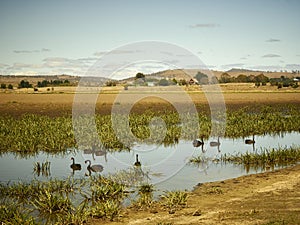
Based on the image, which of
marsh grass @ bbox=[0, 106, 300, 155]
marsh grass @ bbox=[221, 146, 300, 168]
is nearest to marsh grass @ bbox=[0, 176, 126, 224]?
marsh grass @ bbox=[221, 146, 300, 168]

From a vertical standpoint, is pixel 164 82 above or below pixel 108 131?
above

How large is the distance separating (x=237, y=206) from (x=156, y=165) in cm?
585

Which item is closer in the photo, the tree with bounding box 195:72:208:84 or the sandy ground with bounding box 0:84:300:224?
the sandy ground with bounding box 0:84:300:224

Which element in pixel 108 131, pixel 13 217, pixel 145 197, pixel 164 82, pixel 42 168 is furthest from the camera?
pixel 164 82

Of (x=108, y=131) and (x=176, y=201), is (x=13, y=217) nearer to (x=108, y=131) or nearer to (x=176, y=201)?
(x=176, y=201)

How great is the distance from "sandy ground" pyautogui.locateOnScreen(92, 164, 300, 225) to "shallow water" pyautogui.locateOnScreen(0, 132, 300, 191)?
1.23m

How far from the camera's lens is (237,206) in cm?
897

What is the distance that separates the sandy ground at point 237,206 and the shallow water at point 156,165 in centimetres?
123

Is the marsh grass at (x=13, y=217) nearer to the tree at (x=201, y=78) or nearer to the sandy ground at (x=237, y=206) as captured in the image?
the sandy ground at (x=237, y=206)

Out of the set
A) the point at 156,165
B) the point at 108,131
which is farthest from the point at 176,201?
the point at 108,131

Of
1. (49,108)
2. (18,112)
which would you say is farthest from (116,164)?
(49,108)

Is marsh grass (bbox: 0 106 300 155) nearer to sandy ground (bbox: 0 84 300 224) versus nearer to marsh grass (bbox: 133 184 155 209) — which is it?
marsh grass (bbox: 133 184 155 209)

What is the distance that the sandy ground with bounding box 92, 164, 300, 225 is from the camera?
8.10 metres

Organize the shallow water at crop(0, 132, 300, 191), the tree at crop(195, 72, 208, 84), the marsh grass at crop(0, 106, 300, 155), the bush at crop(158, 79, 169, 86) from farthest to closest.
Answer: the tree at crop(195, 72, 208, 84) < the bush at crop(158, 79, 169, 86) < the marsh grass at crop(0, 106, 300, 155) < the shallow water at crop(0, 132, 300, 191)
